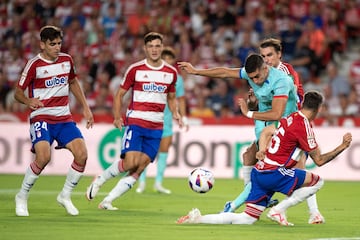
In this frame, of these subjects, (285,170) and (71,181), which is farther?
(71,181)

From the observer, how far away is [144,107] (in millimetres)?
13156

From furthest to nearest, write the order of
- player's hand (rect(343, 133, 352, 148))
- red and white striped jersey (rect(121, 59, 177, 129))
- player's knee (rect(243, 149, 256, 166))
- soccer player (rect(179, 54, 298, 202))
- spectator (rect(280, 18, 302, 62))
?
spectator (rect(280, 18, 302, 62)) < red and white striped jersey (rect(121, 59, 177, 129)) < player's knee (rect(243, 149, 256, 166)) < soccer player (rect(179, 54, 298, 202)) < player's hand (rect(343, 133, 352, 148))

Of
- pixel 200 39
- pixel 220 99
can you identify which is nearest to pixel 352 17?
pixel 200 39

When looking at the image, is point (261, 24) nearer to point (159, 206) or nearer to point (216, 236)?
point (159, 206)

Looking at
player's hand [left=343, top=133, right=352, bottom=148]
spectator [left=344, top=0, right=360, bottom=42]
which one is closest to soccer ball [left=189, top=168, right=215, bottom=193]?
player's hand [left=343, top=133, right=352, bottom=148]

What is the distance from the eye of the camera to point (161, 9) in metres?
24.3

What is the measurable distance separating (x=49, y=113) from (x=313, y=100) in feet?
10.8

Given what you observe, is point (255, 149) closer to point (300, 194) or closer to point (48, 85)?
point (300, 194)

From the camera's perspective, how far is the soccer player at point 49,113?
11.6 meters

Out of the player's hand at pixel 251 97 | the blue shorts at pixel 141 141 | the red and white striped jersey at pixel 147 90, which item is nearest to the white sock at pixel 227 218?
the player's hand at pixel 251 97

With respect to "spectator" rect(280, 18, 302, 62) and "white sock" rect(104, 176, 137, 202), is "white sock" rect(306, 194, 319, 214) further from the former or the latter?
"spectator" rect(280, 18, 302, 62)

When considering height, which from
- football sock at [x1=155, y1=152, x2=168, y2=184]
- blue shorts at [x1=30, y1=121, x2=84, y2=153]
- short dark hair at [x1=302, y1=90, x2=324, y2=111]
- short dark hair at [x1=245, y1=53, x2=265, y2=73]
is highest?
short dark hair at [x1=245, y1=53, x2=265, y2=73]

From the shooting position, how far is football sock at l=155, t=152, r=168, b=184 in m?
16.4

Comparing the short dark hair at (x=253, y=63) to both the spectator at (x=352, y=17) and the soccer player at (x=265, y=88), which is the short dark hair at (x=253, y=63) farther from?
the spectator at (x=352, y=17)
